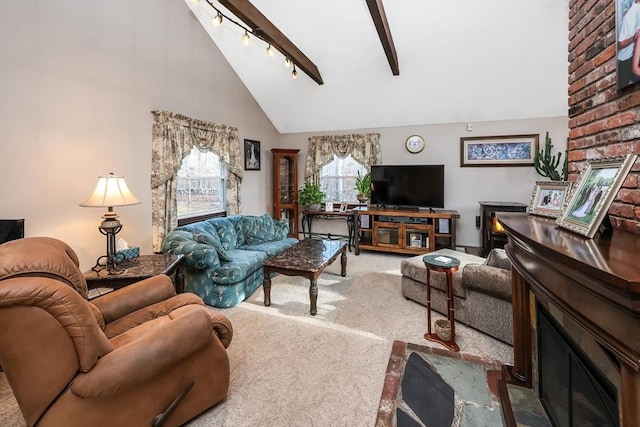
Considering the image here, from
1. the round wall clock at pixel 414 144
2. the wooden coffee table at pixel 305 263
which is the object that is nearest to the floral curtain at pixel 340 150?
the round wall clock at pixel 414 144

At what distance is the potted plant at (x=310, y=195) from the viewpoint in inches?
229

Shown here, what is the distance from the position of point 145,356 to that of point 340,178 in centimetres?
512

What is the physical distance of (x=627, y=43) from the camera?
1171 mm

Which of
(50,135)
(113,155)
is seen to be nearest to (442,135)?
(113,155)

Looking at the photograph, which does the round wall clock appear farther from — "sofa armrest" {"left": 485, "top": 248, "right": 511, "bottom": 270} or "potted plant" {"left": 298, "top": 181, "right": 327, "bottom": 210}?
"sofa armrest" {"left": 485, "top": 248, "right": 511, "bottom": 270}

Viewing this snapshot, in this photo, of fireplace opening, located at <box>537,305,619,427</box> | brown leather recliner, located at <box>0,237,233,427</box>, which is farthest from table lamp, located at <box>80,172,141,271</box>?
fireplace opening, located at <box>537,305,619,427</box>

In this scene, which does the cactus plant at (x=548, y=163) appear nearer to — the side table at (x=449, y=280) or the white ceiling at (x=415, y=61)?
the white ceiling at (x=415, y=61)

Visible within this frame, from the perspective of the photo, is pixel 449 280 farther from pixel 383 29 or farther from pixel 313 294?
pixel 383 29

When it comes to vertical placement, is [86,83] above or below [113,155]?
above

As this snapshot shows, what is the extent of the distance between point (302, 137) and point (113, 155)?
372 centimetres

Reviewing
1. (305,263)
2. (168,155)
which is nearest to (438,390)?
(305,263)

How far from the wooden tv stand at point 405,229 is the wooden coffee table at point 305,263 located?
4.96ft

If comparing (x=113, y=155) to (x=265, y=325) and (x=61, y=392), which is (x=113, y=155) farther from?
(x=61, y=392)

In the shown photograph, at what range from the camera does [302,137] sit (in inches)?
245
